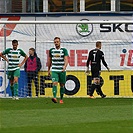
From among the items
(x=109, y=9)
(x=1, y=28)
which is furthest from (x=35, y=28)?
(x=109, y=9)

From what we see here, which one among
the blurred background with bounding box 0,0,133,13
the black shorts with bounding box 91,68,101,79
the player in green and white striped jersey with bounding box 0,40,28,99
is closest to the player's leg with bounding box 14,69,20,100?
the player in green and white striped jersey with bounding box 0,40,28,99

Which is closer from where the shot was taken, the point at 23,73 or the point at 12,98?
the point at 12,98

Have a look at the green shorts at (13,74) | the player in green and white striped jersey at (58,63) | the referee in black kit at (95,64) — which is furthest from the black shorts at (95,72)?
the player in green and white striped jersey at (58,63)

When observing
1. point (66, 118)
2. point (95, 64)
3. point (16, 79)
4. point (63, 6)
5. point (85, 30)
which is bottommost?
point (66, 118)

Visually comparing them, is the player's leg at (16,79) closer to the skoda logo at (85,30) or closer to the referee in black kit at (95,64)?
the referee in black kit at (95,64)

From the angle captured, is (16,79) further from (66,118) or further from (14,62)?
(66,118)

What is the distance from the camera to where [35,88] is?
24062 millimetres

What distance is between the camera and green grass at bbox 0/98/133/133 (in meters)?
12.9

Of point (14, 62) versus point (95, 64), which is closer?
point (14, 62)

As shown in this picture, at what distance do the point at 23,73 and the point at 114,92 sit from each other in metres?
2.98

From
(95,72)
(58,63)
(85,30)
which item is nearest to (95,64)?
(95,72)

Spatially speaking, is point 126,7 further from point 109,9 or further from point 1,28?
point 1,28

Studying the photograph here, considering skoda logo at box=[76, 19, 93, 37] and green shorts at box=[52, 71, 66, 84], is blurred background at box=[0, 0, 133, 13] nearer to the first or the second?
skoda logo at box=[76, 19, 93, 37]

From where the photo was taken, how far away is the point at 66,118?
15.2 m
